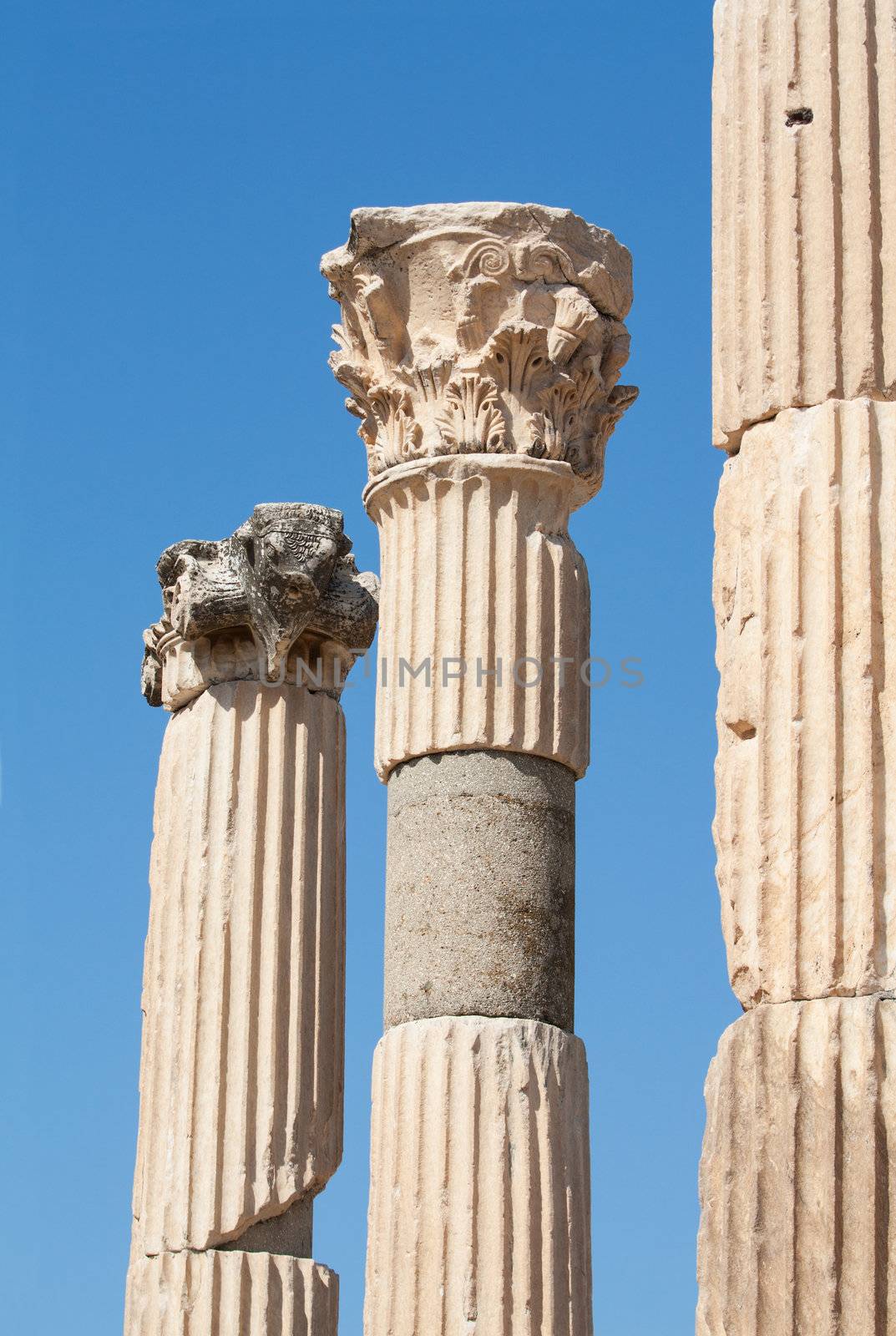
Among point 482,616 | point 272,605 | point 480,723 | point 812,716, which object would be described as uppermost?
point 272,605

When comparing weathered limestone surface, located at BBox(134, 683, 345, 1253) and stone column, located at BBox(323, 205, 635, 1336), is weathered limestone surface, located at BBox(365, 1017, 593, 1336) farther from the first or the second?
weathered limestone surface, located at BBox(134, 683, 345, 1253)

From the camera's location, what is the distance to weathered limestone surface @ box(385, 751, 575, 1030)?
15.7 m

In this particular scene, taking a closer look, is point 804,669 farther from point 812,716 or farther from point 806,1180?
point 806,1180

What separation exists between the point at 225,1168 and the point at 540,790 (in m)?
4.06

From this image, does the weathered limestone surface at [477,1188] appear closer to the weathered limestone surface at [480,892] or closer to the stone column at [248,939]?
the weathered limestone surface at [480,892]

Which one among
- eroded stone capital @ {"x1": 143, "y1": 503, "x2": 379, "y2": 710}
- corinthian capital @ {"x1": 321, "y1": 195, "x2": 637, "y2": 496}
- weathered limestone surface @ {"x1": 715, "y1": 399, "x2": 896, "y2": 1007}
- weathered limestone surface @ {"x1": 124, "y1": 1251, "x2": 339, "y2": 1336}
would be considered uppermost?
corinthian capital @ {"x1": 321, "y1": 195, "x2": 637, "y2": 496}

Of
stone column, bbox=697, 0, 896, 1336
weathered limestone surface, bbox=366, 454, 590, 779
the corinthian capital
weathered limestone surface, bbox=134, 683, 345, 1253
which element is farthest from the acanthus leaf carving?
stone column, bbox=697, 0, 896, 1336

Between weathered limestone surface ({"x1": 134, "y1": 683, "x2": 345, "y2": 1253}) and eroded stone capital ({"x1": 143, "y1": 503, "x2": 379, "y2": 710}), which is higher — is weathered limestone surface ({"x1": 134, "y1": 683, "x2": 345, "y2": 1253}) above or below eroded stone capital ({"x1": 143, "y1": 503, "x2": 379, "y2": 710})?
below

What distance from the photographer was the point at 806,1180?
33.9 ft

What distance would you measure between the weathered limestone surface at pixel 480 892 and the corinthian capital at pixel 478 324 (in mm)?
2196

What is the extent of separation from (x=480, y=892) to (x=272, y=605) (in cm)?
413

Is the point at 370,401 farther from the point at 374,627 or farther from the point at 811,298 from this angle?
the point at 811,298

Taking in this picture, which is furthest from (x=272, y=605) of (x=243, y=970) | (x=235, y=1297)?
(x=235, y=1297)

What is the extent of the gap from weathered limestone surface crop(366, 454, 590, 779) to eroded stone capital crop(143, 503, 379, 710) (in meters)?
2.30
